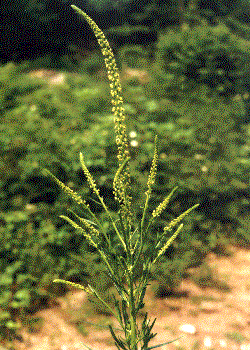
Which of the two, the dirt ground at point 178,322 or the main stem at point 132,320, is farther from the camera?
the dirt ground at point 178,322

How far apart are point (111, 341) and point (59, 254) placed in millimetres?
869

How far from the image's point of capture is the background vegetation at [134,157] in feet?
10.2

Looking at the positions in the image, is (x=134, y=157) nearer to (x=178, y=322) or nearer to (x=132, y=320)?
(x=178, y=322)

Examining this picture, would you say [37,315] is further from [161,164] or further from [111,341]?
[161,164]

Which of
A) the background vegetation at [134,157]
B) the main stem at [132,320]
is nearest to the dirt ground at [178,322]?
the background vegetation at [134,157]

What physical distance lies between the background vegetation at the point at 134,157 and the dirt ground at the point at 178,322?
131mm

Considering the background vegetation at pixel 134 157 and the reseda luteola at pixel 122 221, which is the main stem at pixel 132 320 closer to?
the reseda luteola at pixel 122 221

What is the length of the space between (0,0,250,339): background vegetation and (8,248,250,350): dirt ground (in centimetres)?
13

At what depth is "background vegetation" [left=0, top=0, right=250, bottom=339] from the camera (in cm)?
309

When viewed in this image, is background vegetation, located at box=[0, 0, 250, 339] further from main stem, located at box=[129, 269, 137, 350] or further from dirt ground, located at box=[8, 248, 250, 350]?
main stem, located at box=[129, 269, 137, 350]

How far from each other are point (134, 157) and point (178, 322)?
1554 millimetres

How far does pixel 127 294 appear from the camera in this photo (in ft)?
4.91

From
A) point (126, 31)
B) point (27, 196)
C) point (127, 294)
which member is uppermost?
point (126, 31)

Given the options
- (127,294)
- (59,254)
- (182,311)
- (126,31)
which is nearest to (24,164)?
(59,254)
